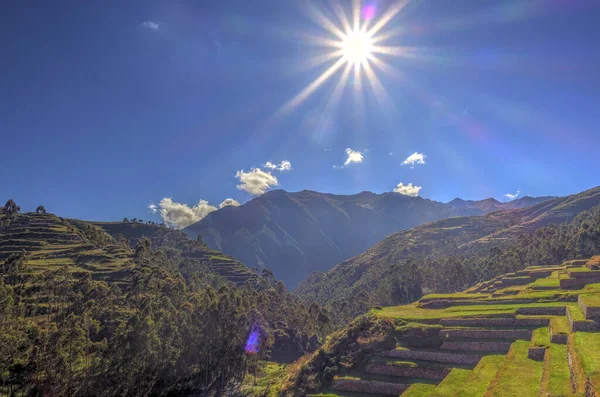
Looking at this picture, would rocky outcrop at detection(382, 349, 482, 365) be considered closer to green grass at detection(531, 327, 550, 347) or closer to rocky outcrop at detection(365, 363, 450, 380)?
rocky outcrop at detection(365, 363, 450, 380)

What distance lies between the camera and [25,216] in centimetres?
15375

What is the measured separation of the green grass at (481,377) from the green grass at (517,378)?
1.42m

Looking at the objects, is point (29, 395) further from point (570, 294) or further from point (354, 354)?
point (570, 294)

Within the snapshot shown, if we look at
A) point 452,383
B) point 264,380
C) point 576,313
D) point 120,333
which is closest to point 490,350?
point 576,313

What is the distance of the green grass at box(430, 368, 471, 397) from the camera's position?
30.8 m

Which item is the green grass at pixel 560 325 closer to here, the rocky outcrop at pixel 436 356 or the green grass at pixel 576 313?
the green grass at pixel 576 313

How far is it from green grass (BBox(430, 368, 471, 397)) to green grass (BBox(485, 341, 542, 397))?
371cm

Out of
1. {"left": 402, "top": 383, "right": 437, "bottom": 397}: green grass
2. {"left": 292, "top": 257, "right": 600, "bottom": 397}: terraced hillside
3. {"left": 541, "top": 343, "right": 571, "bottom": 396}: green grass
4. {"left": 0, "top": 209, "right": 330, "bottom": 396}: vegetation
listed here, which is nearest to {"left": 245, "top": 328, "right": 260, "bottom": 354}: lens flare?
{"left": 0, "top": 209, "right": 330, "bottom": 396}: vegetation

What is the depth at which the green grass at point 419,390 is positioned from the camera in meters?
33.6

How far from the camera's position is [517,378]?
92.5 feet

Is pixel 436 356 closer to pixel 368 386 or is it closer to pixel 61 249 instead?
pixel 368 386

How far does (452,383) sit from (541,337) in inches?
444

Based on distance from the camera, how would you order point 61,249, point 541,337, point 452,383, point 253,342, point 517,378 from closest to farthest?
1. point 517,378
2. point 452,383
3. point 541,337
4. point 253,342
5. point 61,249

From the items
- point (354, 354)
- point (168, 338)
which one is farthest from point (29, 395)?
point (354, 354)
